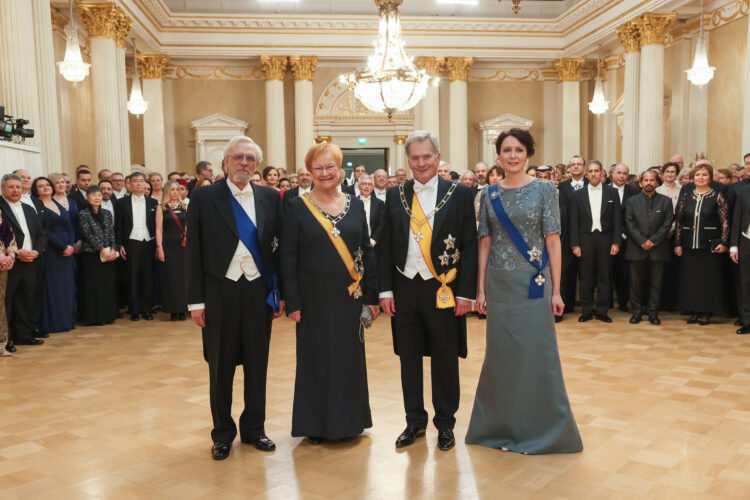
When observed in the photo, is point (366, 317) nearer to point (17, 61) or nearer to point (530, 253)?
point (530, 253)

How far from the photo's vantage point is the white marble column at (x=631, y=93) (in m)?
13.9

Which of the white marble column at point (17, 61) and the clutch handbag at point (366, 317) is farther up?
the white marble column at point (17, 61)

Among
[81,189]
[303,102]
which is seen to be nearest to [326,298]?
[81,189]

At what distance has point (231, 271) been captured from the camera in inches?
133

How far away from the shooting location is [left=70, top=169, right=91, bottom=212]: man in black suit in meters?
7.80

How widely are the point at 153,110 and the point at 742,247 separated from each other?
14378mm

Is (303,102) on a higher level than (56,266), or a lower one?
higher

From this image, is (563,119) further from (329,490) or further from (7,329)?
(329,490)

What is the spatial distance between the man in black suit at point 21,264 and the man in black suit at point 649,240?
634cm

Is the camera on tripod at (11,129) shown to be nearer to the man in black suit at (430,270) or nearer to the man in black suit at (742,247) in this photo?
the man in black suit at (430,270)

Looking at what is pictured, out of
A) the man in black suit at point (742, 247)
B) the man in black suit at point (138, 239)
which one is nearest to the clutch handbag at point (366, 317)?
the man in black suit at point (742, 247)

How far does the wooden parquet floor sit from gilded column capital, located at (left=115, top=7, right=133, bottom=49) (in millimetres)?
8352

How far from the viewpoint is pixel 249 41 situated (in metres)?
16.9

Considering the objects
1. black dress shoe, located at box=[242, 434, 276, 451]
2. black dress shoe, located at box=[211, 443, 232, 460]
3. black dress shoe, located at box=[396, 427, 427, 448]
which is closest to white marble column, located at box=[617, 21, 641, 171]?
black dress shoe, located at box=[396, 427, 427, 448]
